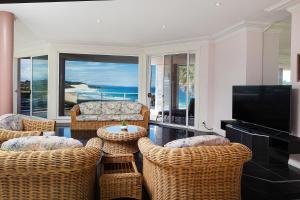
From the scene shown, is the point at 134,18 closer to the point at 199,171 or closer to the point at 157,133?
the point at 157,133

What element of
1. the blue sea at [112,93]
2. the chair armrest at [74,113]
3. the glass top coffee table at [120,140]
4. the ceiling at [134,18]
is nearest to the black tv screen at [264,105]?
the ceiling at [134,18]

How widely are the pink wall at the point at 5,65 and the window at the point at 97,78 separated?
3.77m

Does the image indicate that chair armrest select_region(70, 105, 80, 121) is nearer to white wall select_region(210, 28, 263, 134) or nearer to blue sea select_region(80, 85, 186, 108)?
blue sea select_region(80, 85, 186, 108)

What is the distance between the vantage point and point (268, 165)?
3818 millimetres

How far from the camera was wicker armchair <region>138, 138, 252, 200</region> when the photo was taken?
186 cm

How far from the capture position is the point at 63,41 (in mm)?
7398

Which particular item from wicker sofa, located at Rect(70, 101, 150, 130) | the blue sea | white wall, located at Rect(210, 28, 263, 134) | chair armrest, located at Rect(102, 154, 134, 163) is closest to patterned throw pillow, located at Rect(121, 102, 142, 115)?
wicker sofa, located at Rect(70, 101, 150, 130)

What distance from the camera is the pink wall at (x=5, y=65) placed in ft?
14.2

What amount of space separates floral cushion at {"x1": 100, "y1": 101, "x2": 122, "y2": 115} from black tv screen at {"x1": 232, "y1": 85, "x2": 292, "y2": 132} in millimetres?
3310

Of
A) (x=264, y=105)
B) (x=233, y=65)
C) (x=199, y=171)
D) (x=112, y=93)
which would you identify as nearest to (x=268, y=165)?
(x=264, y=105)

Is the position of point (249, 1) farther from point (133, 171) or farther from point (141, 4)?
point (133, 171)

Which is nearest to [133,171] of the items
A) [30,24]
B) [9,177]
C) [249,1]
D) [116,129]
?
[9,177]

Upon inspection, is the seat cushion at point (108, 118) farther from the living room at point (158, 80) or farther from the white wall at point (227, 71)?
the white wall at point (227, 71)

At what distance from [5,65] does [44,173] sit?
3.47m
